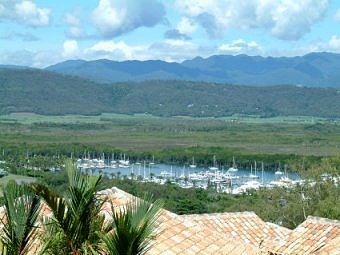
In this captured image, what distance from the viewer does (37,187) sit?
5.22 m

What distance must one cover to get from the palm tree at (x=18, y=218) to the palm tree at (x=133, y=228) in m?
0.76

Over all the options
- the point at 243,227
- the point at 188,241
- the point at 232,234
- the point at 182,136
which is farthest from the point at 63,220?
the point at 182,136

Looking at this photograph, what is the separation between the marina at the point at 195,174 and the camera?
253 feet

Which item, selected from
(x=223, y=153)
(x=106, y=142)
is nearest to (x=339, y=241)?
(x=223, y=153)

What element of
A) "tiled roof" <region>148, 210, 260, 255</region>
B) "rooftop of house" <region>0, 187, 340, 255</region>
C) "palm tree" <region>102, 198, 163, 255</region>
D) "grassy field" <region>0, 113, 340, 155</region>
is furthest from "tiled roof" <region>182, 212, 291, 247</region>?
"grassy field" <region>0, 113, 340, 155</region>

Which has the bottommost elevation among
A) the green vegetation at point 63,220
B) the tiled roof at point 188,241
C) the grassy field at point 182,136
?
the grassy field at point 182,136

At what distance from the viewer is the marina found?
77000 mm

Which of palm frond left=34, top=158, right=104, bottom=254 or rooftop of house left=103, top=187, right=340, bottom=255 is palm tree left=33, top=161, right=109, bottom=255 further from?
rooftop of house left=103, top=187, right=340, bottom=255

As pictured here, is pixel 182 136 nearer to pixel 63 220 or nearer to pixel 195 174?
pixel 195 174

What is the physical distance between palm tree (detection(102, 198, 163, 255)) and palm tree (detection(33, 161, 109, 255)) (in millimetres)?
630

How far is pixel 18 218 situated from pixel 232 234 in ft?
26.0

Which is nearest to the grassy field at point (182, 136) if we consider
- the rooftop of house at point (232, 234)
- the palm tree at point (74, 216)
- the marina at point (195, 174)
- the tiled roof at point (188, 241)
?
the marina at point (195, 174)

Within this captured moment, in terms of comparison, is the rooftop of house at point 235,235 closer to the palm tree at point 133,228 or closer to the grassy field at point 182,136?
the palm tree at point 133,228

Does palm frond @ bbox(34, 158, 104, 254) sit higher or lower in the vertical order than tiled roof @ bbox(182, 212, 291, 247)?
higher
